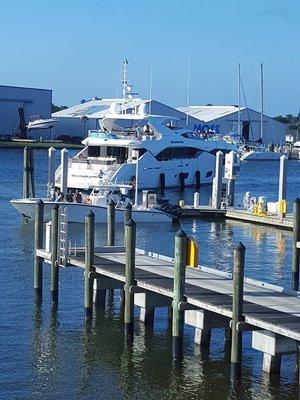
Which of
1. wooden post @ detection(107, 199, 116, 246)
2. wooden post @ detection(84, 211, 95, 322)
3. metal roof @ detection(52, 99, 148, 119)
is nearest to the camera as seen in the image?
Answer: wooden post @ detection(84, 211, 95, 322)

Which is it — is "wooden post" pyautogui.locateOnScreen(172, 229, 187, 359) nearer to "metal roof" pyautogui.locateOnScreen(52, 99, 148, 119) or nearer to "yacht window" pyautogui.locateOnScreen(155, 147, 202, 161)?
"yacht window" pyautogui.locateOnScreen(155, 147, 202, 161)

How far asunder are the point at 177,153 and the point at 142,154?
587 cm

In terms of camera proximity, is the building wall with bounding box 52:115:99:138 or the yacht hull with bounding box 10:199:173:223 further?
the building wall with bounding box 52:115:99:138

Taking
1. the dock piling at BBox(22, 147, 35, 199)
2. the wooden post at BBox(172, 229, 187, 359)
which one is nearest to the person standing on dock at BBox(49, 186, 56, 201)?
the dock piling at BBox(22, 147, 35, 199)

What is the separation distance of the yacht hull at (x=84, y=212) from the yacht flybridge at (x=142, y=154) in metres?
12.6

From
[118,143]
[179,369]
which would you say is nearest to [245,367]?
[179,369]

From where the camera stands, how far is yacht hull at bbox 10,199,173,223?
47.1 m

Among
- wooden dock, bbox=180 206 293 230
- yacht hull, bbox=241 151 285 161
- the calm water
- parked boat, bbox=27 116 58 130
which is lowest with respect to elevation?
the calm water

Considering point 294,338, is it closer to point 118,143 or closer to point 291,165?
point 118,143

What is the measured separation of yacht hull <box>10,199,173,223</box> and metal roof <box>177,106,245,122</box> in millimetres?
93902

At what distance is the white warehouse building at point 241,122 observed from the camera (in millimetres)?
141625

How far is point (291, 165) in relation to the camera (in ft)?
423

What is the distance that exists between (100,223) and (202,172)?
97.9ft

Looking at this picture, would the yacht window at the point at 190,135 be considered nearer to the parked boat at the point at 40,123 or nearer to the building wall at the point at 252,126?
the building wall at the point at 252,126
